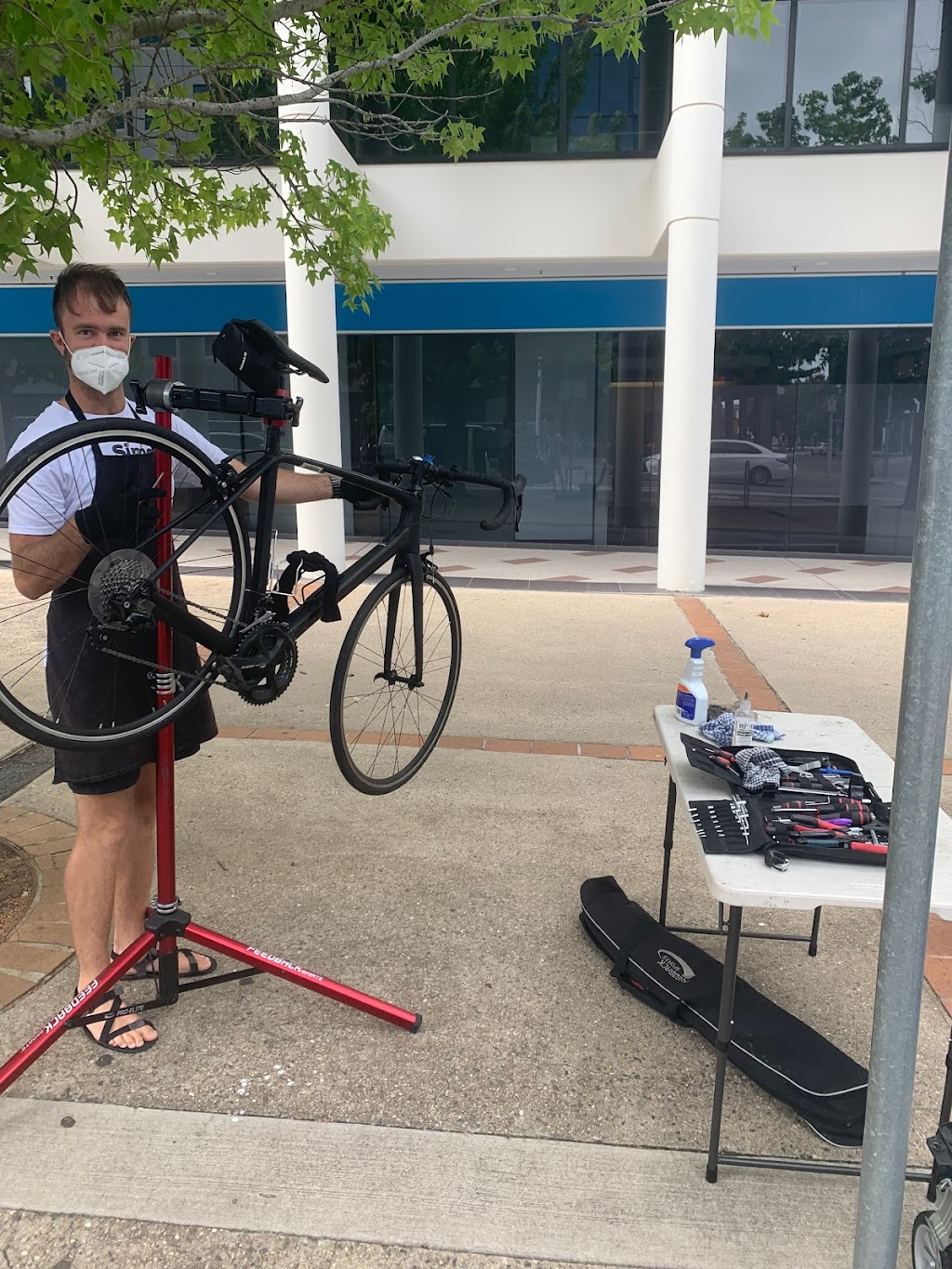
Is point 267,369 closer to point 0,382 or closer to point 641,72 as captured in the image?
point 641,72

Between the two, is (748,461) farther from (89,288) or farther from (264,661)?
(89,288)

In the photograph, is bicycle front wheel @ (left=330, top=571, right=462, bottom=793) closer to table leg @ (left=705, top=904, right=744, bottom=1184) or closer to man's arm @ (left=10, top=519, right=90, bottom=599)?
man's arm @ (left=10, top=519, right=90, bottom=599)

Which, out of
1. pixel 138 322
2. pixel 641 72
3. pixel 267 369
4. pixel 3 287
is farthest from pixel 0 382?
pixel 267 369

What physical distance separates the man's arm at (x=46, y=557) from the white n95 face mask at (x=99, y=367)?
1.19 feet

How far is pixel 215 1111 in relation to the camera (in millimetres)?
2229

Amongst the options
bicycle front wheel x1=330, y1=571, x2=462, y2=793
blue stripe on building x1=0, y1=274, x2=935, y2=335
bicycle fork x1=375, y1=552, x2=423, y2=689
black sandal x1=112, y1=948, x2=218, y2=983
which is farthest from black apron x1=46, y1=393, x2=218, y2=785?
blue stripe on building x1=0, y1=274, x2=935, y2=335

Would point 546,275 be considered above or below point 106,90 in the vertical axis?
above

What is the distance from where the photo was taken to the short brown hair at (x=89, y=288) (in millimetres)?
2297

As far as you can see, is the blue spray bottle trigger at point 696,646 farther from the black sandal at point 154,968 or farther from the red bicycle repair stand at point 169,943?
the black sandal at point 154,968

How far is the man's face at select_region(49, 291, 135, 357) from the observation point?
7.54 feet

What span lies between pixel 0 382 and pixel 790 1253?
47.7 feet

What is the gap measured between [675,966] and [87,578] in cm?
196

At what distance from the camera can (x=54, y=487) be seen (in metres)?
2.19

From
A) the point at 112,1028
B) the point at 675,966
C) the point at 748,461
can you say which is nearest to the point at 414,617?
the point at 675,966
